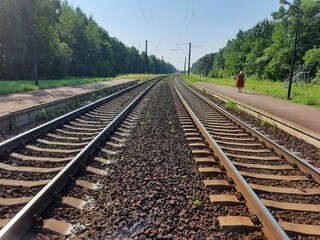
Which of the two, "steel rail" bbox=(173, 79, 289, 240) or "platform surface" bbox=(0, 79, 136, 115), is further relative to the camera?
"platform surface" bbox=(0, 79, 136, 115)

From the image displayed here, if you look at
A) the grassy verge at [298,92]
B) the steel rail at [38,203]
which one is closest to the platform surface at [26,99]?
the steel rail at [38,203]

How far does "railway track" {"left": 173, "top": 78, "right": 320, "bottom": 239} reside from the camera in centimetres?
316

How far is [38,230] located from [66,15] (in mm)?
63040

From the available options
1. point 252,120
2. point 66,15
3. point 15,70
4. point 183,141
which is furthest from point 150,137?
point 66,15

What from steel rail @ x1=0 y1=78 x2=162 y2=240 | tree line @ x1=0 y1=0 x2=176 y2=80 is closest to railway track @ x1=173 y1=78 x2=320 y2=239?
steel rail @ x1=0 y1=78 x2=162 y2=240

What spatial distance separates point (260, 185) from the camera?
439cm

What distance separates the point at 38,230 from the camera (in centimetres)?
297

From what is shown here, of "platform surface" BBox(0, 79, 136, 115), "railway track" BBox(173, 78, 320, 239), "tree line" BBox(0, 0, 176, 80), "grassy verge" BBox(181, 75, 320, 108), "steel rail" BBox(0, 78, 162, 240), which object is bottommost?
"railway track" BBox(173, 78, 320, 239)

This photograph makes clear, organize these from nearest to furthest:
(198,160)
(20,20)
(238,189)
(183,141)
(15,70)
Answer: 1. (238,189)
2. (198,160)
3. (183,141)
4. (20,20)
5. (15,70)

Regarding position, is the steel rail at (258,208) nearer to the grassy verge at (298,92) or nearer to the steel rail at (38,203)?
the steel rail at (38,203)

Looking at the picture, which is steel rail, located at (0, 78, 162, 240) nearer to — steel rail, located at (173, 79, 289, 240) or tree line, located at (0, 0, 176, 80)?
steel rail, located at (173, 79, 289, 240)

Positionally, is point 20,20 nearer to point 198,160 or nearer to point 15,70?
point 15,70

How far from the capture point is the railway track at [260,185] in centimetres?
316

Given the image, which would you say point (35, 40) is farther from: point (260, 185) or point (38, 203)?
point (260, 185)
